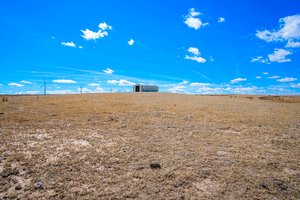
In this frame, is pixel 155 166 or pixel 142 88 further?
pixel 142 88

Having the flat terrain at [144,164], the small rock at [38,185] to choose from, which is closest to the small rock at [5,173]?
the flat terrain at [144,164]

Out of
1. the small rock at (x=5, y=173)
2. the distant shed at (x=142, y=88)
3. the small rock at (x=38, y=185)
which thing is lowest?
the small rock at (x=38, y=185)

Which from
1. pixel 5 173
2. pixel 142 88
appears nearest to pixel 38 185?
pixel 5 173

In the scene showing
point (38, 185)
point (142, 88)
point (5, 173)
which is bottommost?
point (38, 185)

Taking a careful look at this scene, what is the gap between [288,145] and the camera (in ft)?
31.5

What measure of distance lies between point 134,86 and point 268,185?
8653cm

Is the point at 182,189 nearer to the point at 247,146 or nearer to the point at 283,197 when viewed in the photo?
the point at 283,197

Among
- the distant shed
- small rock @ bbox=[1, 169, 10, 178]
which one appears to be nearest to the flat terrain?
small rock @ bbox=[1, 169, 10, 178]

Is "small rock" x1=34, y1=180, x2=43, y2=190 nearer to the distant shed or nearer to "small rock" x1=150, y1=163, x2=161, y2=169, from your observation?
"small rock" x1=150, y1=163, x2=161, y2=169

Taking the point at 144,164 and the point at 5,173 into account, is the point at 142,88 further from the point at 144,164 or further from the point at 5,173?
the point at 5,173

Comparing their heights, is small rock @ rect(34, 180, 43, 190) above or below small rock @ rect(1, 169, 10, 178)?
below

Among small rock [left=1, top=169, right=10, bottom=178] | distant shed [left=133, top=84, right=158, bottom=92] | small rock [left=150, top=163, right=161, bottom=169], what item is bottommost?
small rock [left=150, top=163, right=161, bottom=169]

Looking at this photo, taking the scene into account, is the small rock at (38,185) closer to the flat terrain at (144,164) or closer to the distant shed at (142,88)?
the flat terrain at (144,164)

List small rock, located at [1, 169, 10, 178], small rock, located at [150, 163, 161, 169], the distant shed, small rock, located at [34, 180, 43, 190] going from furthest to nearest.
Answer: the distant shed → small rock, located at [150, 163, 161, 169] → small rock, located at [1, 169, 10, 178] → small rock, located at [34, 180, 43, 190]
